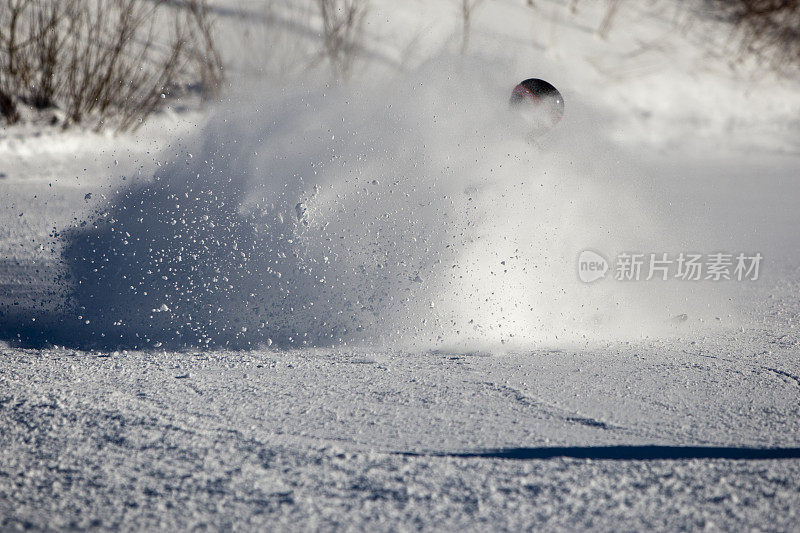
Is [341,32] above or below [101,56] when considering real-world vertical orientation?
above

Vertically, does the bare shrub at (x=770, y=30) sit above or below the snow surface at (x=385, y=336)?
above

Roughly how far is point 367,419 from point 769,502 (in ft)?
3.82

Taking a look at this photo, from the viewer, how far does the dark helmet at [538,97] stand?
14.1 feet

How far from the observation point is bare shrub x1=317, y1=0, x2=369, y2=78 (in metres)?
7.52

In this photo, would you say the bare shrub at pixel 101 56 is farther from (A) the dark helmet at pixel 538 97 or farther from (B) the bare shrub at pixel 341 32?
(A) the dark helmet at pixel 538 97

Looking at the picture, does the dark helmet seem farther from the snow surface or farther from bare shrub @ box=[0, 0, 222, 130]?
bare shrub @ box=[0, 0, 222, 130]

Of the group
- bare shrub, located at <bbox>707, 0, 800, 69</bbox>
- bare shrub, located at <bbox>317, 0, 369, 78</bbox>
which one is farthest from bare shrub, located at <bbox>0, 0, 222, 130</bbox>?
bare shrub, located at <bbox>707, 0, 800, 69</bbox>

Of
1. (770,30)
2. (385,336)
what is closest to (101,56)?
(385,336)

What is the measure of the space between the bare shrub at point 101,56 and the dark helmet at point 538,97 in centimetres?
386

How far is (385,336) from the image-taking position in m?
3.14

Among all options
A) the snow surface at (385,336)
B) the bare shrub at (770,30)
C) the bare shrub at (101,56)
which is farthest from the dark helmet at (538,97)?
the bare shrub at (770,30)

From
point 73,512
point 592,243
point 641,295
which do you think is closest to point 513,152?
point 592,243

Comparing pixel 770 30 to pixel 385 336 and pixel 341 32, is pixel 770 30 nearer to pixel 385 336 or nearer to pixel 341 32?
pixel 341 32

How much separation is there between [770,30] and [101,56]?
346 inches
